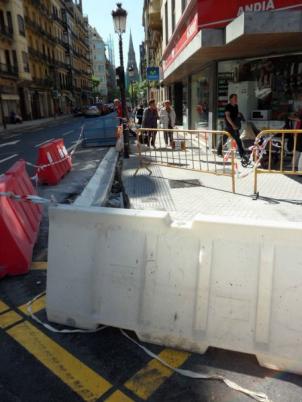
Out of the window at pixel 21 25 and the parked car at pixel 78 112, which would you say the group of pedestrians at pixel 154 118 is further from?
the parked car at pixel 78 112

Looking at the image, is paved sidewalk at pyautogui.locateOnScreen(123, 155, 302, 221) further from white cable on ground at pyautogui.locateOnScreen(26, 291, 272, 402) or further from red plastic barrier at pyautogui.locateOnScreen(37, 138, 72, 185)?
white cable on ground at pyautogui.locateOnScreen(26, 291, 272, 402)

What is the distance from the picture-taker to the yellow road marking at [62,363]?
245 centimetres

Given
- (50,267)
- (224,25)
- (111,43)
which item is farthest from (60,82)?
(111,43)

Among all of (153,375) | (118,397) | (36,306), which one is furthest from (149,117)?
(118,397)

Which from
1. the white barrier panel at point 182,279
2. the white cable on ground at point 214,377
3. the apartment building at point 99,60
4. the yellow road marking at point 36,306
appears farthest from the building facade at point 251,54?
the apartment building at point 99,60

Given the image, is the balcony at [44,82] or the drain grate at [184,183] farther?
the balcony at [44,82]

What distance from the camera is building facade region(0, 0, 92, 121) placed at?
132 ft

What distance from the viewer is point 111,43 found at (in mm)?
179875

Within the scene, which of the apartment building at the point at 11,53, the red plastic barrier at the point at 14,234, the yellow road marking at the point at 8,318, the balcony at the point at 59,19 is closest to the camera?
the yellow road marking at the point at 8,318

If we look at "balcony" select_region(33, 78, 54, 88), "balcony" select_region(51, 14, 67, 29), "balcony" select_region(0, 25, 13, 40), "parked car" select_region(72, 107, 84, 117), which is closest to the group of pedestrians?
"balcony" select_region(0, 25, 13, 40)

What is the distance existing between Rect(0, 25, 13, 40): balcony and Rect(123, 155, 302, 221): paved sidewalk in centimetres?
3695

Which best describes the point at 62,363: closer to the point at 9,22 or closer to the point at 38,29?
the point at 9,22

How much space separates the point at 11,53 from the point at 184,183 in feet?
133

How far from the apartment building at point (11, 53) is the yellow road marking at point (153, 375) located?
39.2 m
